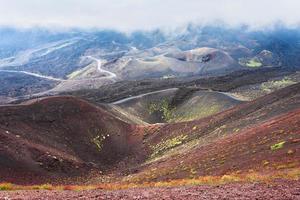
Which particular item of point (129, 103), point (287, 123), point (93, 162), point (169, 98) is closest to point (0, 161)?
point (93, 162)

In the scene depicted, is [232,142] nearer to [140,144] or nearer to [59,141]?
[59,141]

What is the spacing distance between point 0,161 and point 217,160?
26512mm

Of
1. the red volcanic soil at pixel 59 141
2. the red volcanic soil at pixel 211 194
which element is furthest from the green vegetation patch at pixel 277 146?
the red volcanic soil at pixel 59 141

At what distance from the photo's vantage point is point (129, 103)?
14762 cm

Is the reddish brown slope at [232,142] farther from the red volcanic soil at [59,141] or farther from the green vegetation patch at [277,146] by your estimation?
the red volcanic soil at [59,141]

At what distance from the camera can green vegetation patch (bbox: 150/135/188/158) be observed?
251ft

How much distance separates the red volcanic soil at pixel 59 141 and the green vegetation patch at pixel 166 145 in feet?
9.58

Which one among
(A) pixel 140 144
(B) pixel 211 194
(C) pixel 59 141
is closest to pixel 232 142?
(B) pixel 211 194

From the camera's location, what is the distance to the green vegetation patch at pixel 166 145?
76.5 m

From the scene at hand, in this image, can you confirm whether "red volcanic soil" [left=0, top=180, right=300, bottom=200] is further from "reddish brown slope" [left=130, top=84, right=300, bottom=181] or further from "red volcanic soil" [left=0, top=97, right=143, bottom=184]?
"red volcanic soil" [left=0, top=97, right=143, bottom=184]

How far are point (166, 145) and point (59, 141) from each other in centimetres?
1782

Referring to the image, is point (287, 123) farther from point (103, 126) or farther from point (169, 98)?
point (169, 98)

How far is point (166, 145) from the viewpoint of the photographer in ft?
263

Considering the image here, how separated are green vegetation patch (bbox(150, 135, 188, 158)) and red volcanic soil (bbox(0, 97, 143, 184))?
9.58 ft
